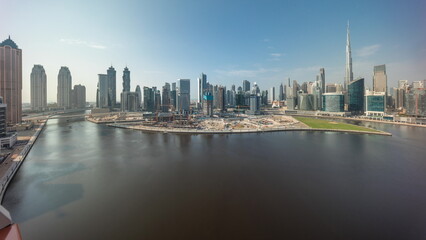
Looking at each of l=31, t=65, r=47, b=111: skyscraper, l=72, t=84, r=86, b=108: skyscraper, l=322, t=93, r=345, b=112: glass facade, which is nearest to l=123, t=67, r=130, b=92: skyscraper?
l=72, t=84, r=86, b=108: skyscraper

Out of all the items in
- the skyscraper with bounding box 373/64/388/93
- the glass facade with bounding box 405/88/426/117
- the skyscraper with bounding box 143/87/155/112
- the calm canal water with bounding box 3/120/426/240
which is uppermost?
the skyscraper with bounding box 373/64/388/93

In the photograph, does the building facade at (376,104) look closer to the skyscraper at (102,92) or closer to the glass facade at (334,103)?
the glass facade at (334,103)

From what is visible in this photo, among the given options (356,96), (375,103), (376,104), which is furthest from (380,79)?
(376,104)

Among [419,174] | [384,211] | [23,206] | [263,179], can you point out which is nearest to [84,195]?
[23,206]

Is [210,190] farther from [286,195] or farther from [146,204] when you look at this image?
[286,195]

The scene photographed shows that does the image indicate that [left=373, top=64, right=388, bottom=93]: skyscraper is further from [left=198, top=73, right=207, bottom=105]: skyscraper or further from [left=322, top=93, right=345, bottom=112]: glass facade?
[left=198, top=73, right=207, bottom=105]: skyscraper
